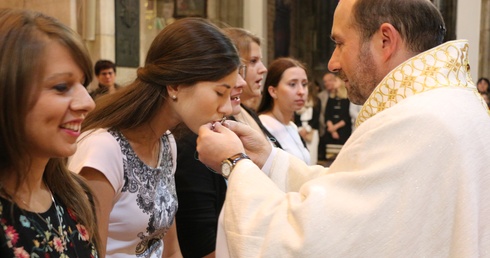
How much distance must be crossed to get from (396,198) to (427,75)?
461mm

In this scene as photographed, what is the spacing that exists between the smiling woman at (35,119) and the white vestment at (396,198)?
0.58 m

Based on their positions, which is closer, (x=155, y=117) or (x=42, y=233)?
(x=42, y=233)

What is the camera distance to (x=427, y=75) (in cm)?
204

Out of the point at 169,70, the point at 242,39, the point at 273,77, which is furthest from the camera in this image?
the point at 273,77

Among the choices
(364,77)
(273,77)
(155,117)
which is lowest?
(273,77)

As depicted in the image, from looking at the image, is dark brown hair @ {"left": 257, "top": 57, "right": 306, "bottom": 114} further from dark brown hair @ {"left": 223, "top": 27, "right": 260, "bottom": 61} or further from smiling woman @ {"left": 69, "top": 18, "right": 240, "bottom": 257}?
smiling woman @ {"left": 69, "top": 18, "right": 240, "bottom": 257}

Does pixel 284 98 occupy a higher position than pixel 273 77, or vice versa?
pixel 273 77

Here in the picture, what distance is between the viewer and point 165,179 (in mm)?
2621

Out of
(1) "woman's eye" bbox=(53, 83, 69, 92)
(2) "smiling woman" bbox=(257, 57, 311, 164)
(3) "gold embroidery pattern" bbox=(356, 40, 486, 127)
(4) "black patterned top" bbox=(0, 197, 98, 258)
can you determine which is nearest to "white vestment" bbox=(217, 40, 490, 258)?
(3) "gold embroidery pattern" bbox=(356, 40, 486, 127)

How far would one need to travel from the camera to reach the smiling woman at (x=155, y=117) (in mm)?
2385

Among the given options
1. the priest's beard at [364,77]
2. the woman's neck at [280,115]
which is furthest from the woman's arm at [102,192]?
the woman's neck at [280,115]

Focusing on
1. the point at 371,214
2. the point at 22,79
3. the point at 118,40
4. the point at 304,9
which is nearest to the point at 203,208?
the point at 371,214

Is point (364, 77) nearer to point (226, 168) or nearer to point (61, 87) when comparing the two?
point (226, 168)

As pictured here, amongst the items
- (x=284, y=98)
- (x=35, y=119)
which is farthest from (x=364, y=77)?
(x=284, y=98)
